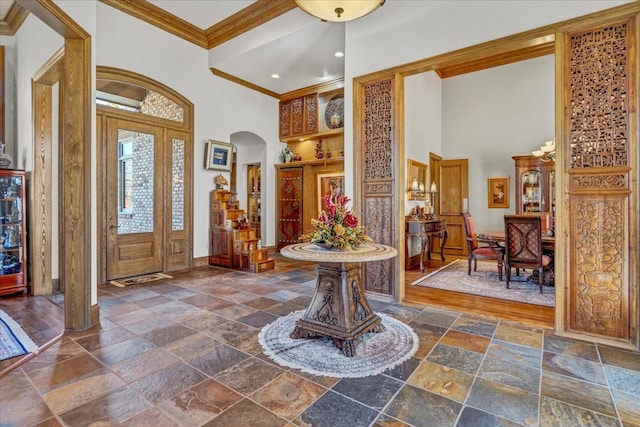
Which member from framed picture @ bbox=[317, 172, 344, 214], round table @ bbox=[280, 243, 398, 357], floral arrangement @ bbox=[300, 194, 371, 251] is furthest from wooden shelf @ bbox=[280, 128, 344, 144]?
round table @ bbox=[280, 243, 398, 357]

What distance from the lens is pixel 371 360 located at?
2375 mm

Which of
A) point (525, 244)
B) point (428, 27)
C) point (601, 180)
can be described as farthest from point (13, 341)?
point (525, 244)

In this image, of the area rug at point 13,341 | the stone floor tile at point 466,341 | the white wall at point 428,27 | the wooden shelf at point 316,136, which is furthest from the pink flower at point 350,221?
the wooden shelf at point 316,136

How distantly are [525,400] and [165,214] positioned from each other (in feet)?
17.2

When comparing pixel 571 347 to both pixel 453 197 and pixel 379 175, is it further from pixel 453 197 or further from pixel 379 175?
pixel 453 197

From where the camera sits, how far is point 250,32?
5238mm

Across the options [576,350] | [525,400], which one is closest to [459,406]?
[525,400]

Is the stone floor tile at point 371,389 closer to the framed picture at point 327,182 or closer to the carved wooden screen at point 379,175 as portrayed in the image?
the carved wooden screen at point 379,175

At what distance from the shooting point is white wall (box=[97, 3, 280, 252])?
471 centimetres

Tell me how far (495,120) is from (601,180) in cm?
493

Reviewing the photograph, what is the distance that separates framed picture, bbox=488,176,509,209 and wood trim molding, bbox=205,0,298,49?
5.34 m

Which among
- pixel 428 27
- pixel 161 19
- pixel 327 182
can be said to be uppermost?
pixel 161 19

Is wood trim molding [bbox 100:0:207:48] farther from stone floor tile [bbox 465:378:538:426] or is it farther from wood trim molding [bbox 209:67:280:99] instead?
stone floor tile [bbox 465:378:538:426]

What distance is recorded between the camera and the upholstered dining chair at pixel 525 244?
4332 mm
